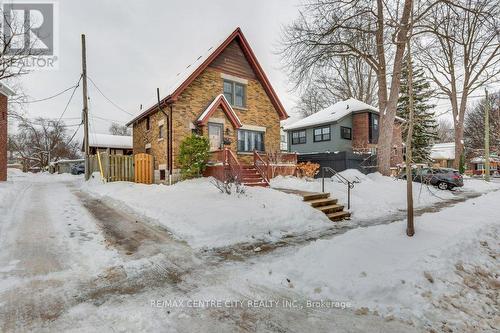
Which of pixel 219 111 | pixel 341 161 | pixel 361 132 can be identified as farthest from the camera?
pixel 361 132

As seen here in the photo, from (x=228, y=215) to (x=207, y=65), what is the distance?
1143 centimetres

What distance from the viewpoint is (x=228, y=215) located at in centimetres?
699

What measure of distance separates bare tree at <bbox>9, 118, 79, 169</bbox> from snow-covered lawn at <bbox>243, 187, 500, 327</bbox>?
53397mm

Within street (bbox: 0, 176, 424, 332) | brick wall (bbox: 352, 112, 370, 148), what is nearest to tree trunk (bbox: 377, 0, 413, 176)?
brick wall (bbox: 352, 112, 370, 148)

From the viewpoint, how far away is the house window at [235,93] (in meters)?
16.9

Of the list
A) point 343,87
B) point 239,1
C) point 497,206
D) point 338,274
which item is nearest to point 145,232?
point 338,274

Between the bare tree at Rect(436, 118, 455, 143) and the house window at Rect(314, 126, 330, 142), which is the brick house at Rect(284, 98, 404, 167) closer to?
the house window at Rect(314, 126, 330, 142)

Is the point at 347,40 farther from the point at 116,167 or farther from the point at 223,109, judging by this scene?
the point at 116,167

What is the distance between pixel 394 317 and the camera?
3094 mm

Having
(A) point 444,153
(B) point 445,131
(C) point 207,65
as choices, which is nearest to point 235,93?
(C) point 207,65

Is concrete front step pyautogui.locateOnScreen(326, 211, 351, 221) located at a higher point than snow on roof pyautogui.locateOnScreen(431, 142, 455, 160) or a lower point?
lower

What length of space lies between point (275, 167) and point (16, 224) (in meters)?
11.7

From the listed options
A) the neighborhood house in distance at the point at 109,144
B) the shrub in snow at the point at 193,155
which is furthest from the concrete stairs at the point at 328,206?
the neighborhood house in distance at the point at 109,144

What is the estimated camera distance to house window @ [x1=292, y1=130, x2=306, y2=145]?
2871cm
